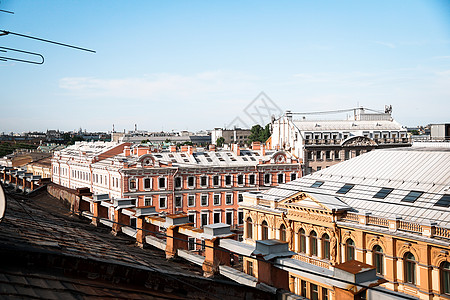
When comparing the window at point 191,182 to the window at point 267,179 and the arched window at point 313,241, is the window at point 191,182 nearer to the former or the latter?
the window at point 267,179

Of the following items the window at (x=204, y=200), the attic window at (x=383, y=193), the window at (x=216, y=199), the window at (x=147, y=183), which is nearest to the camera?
the attic window at (x=383, y=193)

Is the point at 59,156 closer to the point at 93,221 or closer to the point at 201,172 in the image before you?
the point at 201,172

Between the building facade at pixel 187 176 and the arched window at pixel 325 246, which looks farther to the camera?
the building facade at pixel 187 176

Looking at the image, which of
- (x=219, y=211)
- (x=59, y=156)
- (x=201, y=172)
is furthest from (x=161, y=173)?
(x=59, y=156)

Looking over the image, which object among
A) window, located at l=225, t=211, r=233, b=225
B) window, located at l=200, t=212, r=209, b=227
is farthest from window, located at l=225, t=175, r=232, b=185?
window, located at l=200, t=212, r=209, b=227

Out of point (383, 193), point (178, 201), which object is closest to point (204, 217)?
point (178, 201)

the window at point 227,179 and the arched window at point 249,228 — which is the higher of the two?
the window at point 227,179

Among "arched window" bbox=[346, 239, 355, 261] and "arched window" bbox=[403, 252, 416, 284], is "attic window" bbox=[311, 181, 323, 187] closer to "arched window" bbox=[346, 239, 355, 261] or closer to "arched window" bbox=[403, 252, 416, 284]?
"arched window" bbox=[346, 239, 355, 261]

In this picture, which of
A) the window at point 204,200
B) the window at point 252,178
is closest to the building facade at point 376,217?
the window at point 204,200
